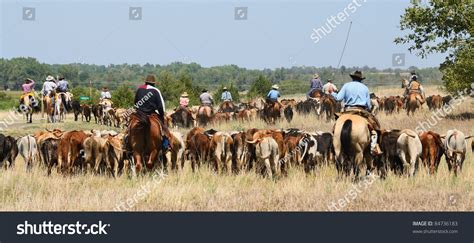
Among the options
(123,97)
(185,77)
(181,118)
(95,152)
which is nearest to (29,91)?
(181,118)

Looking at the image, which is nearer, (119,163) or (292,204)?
(292,204)

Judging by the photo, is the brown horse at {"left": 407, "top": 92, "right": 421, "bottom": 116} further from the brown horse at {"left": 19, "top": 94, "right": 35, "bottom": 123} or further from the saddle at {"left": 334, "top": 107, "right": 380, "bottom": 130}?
the saddle at {"left": 334, "top": 107, "right": 380, "bottom": 130}

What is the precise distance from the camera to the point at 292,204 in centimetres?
1098

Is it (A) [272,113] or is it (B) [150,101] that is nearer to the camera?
(B) [150,101]

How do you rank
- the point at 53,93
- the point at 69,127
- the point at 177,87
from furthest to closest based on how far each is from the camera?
the point at 177,87 < the point at 53,93 < the point at 69,127

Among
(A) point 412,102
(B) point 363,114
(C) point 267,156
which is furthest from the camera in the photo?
(A) point 412,102

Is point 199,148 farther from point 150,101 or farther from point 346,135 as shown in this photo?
point 346,135

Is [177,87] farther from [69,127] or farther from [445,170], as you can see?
[445,170]

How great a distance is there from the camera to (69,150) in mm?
14570

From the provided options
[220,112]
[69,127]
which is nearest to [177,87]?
[220,112]

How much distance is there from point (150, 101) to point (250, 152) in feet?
6.98

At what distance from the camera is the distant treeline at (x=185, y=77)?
5703 centimetres

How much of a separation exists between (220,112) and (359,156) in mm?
18427

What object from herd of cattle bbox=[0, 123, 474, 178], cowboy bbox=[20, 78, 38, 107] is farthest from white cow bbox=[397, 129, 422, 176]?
cowboy bbox=[20, 78, 38, 107]
